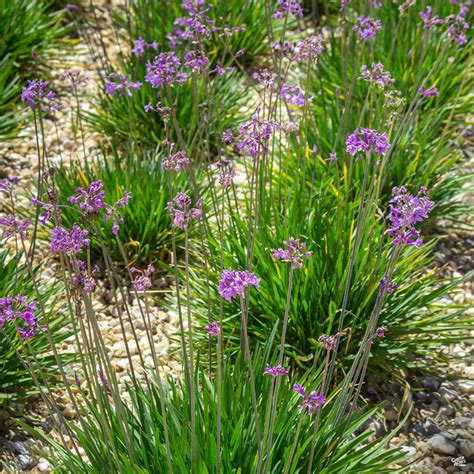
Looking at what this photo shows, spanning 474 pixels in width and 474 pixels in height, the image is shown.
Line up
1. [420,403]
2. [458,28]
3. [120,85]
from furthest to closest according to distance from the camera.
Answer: [458,28] < [120,85] < [420,403]

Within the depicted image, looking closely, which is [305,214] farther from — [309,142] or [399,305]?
[309,142]

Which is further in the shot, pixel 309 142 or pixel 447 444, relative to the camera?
pixel 309 142

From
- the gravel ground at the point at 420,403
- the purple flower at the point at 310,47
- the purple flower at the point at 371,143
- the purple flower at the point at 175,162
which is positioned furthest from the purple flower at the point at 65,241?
the purple flower at the point at 310,47

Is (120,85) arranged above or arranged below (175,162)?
below

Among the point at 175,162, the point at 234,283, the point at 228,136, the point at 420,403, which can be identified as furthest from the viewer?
the point at 420,403

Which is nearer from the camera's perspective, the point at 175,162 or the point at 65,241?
the point at 65,241

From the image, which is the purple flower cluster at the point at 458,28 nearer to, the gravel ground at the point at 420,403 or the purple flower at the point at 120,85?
the gravel ground at the point at 420,403

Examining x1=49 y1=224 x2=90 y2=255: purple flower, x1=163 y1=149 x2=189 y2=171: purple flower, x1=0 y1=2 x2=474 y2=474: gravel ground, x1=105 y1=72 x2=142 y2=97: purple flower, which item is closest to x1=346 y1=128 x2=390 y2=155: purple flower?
x1=163 y1=149 x2=189 y2=171: purple flower

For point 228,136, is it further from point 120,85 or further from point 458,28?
point 458,28

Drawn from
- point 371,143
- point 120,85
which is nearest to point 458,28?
point 120,85

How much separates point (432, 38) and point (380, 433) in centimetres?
321

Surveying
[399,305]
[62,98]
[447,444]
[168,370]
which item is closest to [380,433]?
[447,444]

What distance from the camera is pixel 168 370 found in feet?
11.7

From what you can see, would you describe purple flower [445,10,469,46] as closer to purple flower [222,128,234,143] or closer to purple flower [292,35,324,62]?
purple flower [292,35,324,62]
